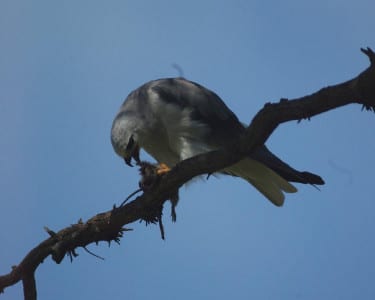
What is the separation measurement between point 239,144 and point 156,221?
1.23m

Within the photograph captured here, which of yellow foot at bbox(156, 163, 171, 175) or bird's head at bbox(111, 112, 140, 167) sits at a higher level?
bird's head at bbox(111, 112, 140, 167)

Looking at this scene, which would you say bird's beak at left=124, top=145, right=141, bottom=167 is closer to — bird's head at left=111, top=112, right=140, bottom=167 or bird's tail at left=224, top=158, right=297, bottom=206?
bird's head at left=111, top=112, right=140, bottom=167

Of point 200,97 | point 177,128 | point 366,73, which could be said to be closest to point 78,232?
point 177,128

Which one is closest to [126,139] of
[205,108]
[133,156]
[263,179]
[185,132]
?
[133,156]

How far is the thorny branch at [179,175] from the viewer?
3328mm

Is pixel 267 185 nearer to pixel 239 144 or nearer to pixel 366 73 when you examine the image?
pixel 239 144

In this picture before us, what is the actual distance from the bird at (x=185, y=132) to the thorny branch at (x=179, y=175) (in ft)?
3.98

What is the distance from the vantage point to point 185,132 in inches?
233

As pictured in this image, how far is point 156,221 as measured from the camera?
15.6ft

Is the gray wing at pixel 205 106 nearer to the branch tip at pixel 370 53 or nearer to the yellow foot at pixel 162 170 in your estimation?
the yellow foot at pixel 162 170

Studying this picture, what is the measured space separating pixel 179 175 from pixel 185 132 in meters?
1.56

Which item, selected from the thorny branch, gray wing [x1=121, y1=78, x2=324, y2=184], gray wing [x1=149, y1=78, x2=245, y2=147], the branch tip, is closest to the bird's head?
gray wing [x1=121, y1=78, x2=324, y2=184]

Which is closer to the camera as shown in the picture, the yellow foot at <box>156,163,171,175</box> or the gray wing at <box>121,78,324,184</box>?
the yellow foot at <box>156,163,171,175</box>

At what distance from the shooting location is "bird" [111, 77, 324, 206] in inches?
232
